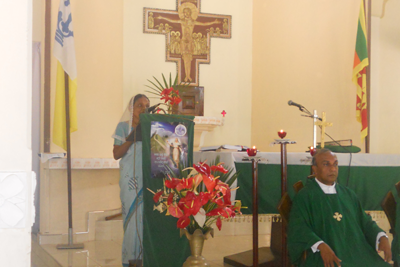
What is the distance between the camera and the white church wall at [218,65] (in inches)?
258

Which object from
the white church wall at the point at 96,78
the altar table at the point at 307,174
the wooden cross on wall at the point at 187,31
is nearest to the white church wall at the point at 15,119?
the altar table at the point at 307,174

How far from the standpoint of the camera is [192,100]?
666 cm

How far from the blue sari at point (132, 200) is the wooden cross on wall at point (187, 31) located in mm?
3243

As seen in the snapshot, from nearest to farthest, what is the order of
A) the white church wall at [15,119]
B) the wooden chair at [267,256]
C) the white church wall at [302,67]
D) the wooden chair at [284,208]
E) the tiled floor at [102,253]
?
the white church wall at [15,119] → the wooden chair at [284,208] → the wooden chair at [267,256] → the tiled floor at [102,253] → the white church wall at [302,67]

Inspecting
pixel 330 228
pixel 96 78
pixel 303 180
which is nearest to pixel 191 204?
pixel 330 228

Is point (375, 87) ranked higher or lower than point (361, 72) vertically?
lower

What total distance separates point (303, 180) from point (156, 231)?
134 cm

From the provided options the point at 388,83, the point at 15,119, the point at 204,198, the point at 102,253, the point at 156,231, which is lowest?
the point at 102,253

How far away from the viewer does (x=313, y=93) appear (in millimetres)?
5688

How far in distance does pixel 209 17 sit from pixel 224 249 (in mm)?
3919

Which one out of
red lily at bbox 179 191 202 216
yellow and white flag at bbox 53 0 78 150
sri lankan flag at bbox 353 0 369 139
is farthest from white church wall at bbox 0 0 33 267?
sri lankan flag at bbox 353 0 369 139

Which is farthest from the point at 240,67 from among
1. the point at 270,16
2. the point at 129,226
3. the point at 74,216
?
the point at 129,226

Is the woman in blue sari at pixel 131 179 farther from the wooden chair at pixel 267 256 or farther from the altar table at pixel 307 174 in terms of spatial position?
the wooden chair at pixel 267 256

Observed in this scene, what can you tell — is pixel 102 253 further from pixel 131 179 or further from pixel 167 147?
pixel 167 147
